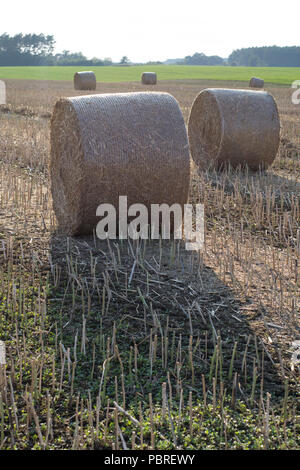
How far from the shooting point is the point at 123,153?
216 inches

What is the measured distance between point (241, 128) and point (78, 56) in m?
101

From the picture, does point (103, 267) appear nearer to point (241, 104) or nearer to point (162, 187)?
point (162, 187)

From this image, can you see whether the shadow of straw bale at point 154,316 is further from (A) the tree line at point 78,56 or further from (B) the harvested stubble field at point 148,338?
(A) the tree line at point 78,56

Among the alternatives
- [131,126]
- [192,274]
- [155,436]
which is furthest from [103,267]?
[155,436]

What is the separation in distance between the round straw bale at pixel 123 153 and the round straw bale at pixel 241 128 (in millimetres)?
3268

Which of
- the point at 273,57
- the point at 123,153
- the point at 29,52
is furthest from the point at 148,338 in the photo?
the point at 273,57

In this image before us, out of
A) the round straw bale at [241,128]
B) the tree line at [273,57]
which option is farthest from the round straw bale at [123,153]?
the tree line at [273,57]

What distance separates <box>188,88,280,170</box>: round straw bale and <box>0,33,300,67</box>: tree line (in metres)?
71.0

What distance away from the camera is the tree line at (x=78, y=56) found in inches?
3009

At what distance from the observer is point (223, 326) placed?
4156mm

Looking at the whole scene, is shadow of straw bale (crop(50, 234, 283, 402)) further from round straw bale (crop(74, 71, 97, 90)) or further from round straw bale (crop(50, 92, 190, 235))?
round straw bale (crop(74, 71, 97, 90))

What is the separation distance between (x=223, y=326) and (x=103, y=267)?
1.37 meters

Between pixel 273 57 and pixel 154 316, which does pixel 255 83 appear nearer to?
pixel 154 316
